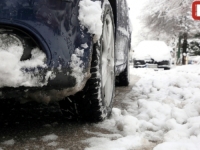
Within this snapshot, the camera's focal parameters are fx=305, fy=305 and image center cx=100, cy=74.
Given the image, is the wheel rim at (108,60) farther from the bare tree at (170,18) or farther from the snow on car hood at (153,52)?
the bare tree at (170,18)

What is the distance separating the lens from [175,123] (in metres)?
2.06

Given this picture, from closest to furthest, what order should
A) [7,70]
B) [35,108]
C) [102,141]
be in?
1. [7,70]
2. [102,141]
3. [35,108]

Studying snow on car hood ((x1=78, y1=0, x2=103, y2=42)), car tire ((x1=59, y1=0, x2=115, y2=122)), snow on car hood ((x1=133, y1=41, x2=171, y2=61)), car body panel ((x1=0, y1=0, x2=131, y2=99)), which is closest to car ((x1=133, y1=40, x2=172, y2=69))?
snow on car hood ((x1=133, y1=41, x2=171, y2=61))

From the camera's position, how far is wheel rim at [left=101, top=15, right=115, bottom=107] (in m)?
2.19

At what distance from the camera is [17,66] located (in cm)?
146

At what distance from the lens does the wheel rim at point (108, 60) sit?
7.20 feet

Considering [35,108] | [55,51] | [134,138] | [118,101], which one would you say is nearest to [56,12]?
[55,51]

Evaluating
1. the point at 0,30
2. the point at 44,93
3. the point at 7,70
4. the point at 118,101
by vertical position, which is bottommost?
the point at 118,101

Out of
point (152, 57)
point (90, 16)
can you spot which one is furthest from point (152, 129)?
point (152, 57)

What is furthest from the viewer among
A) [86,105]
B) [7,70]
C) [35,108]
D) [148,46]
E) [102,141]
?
[148,46]

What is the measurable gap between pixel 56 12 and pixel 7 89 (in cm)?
46

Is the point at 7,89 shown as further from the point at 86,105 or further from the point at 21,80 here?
the point at 86,105

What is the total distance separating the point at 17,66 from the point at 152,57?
9634mm

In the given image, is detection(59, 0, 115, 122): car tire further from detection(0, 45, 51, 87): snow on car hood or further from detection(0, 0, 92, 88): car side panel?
detection(0, 45, 51, 87): snow on car hood
